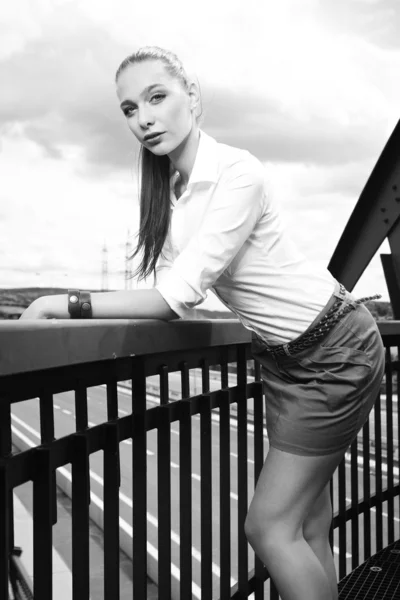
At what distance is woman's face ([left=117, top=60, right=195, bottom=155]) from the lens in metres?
1.47

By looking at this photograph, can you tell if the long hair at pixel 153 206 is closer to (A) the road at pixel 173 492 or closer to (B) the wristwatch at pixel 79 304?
(B) the wristwatch at pixel 79 304

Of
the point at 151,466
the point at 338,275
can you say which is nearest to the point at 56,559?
the point at 151,466

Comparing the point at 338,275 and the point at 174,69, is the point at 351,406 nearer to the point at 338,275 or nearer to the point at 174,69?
the point at 174,69

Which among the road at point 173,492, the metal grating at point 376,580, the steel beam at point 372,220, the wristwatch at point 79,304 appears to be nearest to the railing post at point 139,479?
the wristwatch at point 79,304

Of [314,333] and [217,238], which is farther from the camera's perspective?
[314,333]

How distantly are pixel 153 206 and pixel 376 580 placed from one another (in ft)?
5.27

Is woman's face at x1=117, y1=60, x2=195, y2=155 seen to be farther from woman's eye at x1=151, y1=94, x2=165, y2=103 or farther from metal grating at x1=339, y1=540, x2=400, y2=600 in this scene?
metal grating at x1=339, y1=540, x2=400, y2=600

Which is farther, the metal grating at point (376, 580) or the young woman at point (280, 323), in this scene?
the metal grating at point (376, 580)

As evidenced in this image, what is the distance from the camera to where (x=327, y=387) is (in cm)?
149

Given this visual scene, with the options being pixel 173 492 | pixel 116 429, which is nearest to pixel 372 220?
pixel 116 429

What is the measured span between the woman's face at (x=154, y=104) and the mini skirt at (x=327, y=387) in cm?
48

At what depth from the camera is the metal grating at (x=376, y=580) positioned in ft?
7.54

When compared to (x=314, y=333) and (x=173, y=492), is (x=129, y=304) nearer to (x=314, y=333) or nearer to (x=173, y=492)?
(x=314, y=333)

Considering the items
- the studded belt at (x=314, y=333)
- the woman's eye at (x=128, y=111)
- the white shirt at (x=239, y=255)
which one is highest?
the woman's eye at (x=128, y=111)
